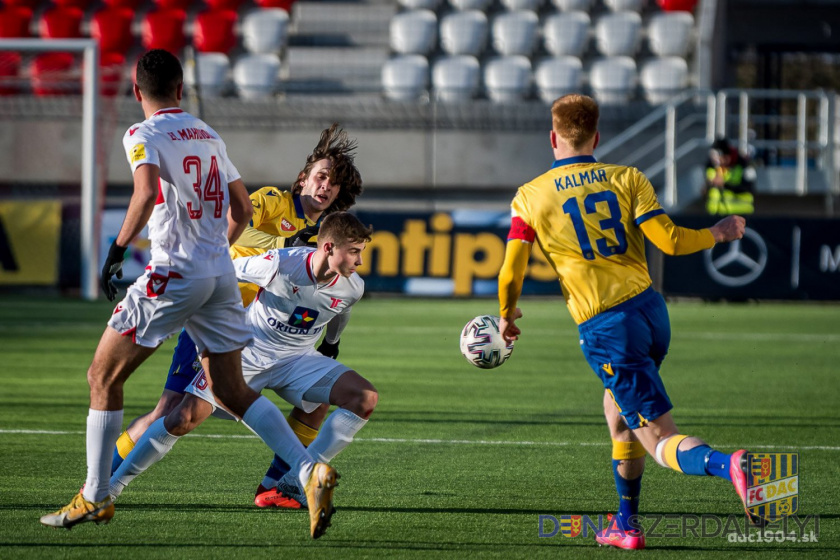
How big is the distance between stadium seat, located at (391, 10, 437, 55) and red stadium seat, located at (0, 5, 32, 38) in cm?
688

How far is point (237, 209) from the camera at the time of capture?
15.9 ft

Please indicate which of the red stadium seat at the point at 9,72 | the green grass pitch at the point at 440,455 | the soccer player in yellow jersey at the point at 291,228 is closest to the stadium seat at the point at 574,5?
the red stadium seat at the point at 9,72

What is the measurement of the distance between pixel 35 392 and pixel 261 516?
4385 millimetres

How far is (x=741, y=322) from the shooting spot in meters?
15.0

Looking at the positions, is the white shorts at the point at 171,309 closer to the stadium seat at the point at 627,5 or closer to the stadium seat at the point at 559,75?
the stadium seat at the point at 559,75

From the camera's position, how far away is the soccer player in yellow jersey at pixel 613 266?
446cm

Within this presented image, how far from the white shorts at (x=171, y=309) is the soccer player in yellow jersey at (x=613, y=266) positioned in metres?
1.14

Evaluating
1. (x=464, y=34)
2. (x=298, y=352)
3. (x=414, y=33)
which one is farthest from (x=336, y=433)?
(x=464, y=34)

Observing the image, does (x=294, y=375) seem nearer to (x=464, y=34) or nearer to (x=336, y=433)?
(x=336, y=433)

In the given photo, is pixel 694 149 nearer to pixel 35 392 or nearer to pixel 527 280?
pixel 527 280

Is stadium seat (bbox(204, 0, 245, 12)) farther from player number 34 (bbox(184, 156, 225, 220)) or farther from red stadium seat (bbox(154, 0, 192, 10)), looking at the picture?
player number 34 (bbox(184, 156, 225, 220))

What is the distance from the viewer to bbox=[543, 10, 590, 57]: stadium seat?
21.6 metres

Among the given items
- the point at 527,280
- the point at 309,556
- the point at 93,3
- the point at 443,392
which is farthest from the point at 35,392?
the point at 93,3

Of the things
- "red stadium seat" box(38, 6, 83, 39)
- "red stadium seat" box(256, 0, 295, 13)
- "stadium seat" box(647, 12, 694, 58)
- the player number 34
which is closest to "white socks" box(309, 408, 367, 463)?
the player number 34
